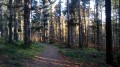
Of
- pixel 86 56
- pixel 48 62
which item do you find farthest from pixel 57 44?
pixel 48 62

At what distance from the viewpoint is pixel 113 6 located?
2025 inches

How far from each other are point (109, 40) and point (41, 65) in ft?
15.7

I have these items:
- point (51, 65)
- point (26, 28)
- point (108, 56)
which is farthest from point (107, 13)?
point (26, 28)

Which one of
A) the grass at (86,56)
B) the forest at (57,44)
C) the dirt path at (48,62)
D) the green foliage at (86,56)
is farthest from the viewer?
the green foliage at (86,56)

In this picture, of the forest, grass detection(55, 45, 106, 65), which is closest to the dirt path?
the forest

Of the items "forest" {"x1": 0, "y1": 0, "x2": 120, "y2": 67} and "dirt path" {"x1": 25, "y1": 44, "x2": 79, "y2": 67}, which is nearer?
"dirt path" {"x1": 25, "y1": 44, "x2": 79, "y2": 67}

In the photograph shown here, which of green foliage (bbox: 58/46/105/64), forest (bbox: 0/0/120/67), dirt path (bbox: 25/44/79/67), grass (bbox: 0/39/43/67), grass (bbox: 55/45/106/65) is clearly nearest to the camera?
grass (bbox: 0/39/43/67)

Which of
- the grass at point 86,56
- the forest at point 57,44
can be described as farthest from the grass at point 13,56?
the grass at point 86,56

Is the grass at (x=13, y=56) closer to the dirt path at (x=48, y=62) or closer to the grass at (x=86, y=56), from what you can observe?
the dirt path at (x=48, y=62)

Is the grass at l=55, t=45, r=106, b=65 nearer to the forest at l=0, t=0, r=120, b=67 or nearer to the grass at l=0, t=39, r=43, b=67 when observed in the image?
the forest at l=0, t=0, r=120, b=67

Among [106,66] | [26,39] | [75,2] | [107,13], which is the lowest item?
[106,66]

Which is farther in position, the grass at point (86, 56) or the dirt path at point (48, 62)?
the grass at point (86, 56)

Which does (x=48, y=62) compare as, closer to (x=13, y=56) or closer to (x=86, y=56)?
(x=13, y=56)

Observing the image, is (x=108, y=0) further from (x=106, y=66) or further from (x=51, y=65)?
(x=51, y=65)
